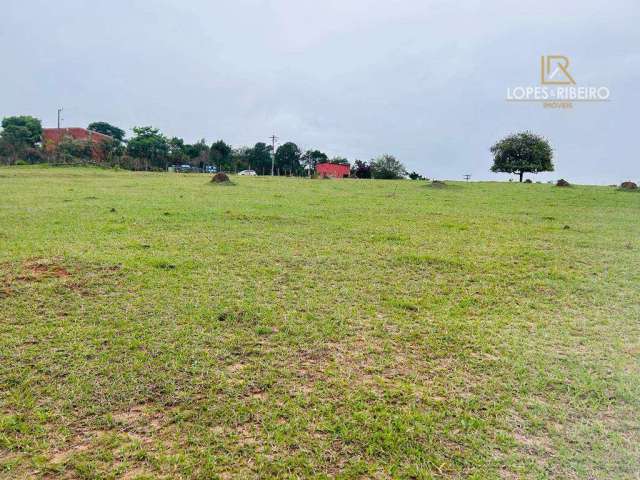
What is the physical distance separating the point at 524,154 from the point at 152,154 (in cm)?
4103

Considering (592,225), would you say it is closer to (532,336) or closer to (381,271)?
(381,271)

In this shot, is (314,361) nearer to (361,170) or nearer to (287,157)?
(361,170)

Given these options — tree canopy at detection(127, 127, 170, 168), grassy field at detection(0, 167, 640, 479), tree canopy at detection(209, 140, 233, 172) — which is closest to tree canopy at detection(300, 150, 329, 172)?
tree canopy at detection(209, 140, 233, 172)

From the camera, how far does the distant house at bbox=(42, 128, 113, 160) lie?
42594 mm

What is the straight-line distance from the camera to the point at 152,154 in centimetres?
4875

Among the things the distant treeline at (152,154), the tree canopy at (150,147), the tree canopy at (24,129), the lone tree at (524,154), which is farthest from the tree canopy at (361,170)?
the tree canopy at (24,129)

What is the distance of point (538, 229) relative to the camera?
8.95m

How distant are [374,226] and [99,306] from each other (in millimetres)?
6036

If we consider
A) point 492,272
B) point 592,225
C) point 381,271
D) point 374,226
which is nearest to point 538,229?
point 592,225

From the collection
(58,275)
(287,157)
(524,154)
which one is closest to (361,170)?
(524,154)

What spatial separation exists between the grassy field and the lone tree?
36192 mm

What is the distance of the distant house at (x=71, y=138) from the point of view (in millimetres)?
42594

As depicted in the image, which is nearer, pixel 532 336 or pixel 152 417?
pixel 152 417

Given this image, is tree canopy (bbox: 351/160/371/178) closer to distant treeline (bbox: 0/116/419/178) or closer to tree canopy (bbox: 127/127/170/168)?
distant treeline (bbox: 0/116/419/178)
